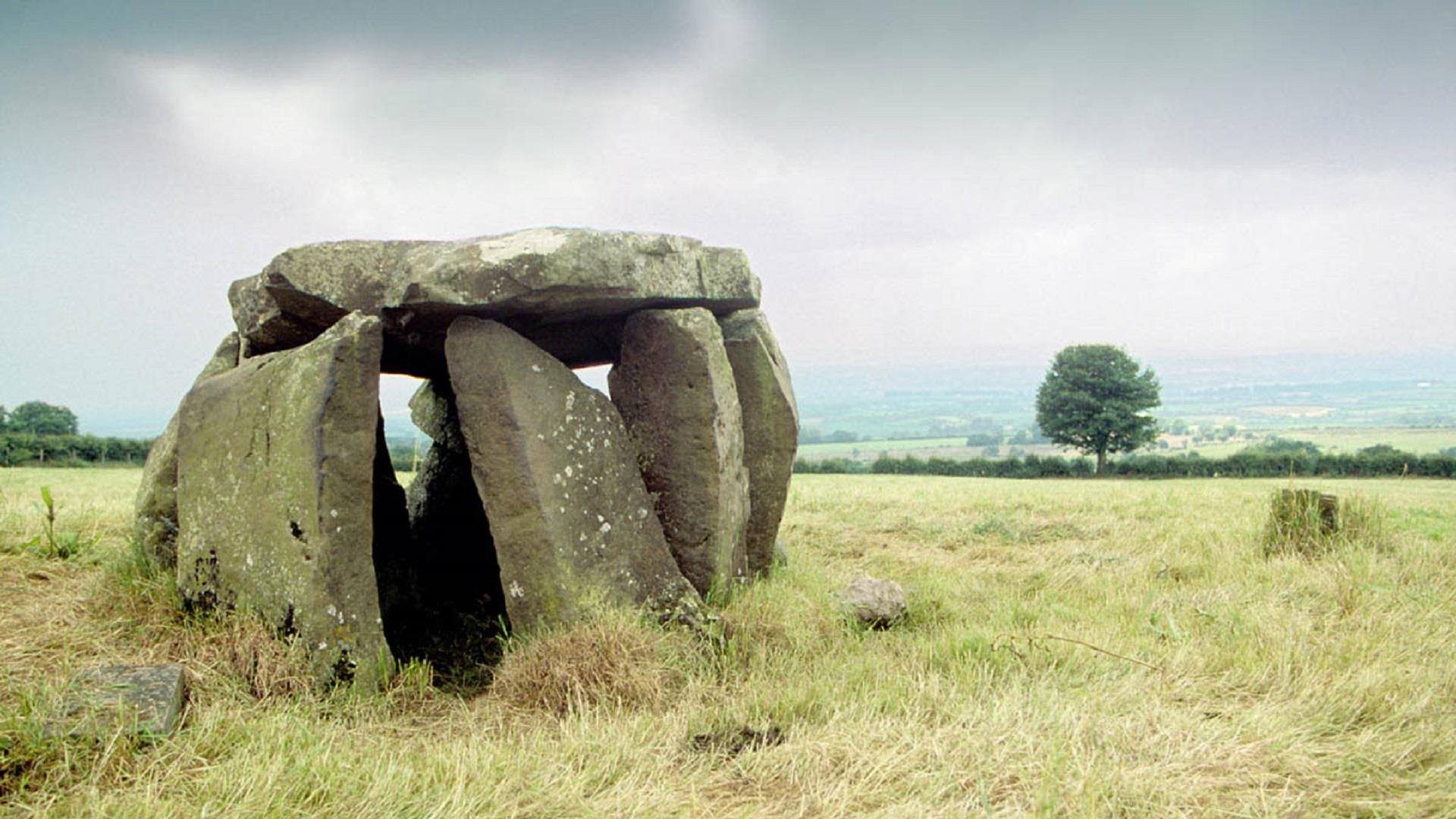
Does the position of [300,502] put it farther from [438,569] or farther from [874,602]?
[874,602]

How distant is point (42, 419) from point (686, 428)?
141 ft

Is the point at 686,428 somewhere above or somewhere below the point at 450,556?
above

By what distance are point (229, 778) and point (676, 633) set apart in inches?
121

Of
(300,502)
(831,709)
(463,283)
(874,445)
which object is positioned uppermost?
(463,283)

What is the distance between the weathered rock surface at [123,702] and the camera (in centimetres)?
445

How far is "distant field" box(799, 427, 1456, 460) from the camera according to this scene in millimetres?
42250

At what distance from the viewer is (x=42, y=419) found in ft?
130

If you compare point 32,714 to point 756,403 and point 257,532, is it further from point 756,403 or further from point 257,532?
point 756,403

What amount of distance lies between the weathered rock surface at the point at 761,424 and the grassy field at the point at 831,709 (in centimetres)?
79

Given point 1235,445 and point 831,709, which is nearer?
point 831,709

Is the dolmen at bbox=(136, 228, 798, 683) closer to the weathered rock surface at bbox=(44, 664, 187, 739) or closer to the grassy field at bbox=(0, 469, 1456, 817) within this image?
the grassy field at bbox=(0, 469, 1456, 817)

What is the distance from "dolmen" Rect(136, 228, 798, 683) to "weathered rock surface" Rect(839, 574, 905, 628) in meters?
1.12

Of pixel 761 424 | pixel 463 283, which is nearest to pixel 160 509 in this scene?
pixel 463 283

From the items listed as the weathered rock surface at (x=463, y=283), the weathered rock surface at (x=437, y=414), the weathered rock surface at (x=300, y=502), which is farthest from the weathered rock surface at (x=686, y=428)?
the weathered rock surface at (x=437, y=414)
